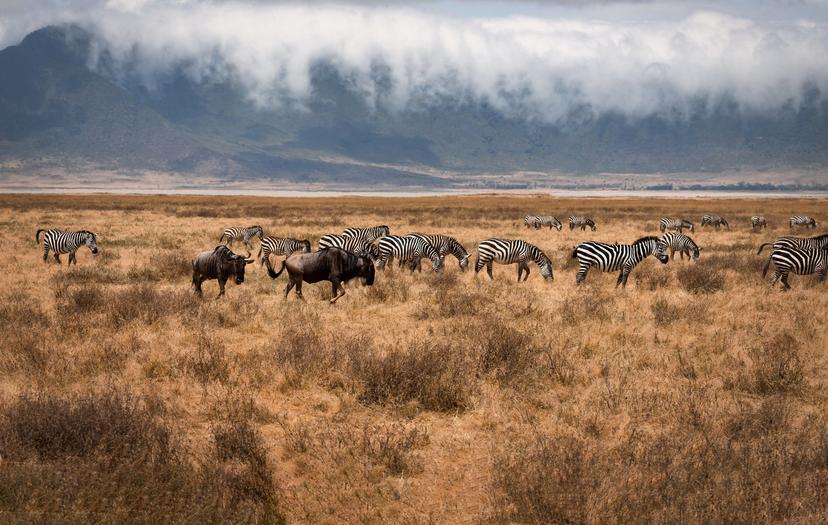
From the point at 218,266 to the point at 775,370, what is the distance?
36.6ft

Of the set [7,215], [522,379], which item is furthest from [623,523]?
[7,215]

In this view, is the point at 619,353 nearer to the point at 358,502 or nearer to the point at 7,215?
the point at 358,502

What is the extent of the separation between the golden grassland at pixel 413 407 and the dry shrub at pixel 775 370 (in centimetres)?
3

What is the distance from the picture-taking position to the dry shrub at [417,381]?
8844 mm

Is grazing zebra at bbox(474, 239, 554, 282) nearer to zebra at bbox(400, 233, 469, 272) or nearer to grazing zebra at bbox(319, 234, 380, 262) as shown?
zebra at bbox(400, 233, 469, 272)

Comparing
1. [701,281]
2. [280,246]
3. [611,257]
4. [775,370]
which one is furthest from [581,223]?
[775,370]

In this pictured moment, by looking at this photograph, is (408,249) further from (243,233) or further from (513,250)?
(243,233)

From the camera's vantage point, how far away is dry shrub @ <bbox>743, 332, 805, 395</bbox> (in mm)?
9258

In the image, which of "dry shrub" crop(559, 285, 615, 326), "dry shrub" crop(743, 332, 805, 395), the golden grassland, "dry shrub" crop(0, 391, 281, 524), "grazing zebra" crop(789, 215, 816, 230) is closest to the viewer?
"dry shrub" crop(0, 391, 281, 524)

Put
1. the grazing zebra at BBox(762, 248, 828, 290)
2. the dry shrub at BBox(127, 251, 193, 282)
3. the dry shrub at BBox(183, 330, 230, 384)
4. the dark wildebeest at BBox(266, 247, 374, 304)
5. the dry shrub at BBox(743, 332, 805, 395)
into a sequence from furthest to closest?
the dry shrub at BBox(127, 251, 193, 282)
the grazing zebra at BBox(762, 248, 828, 290)
the dark wildebeest at BBox(266, 247, 374, 304)
the dry shrub at BBox(183, 330, 230, 384)
the dry shrub at BBox(743, 332, 805, 395)

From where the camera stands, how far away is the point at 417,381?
916 centimetres

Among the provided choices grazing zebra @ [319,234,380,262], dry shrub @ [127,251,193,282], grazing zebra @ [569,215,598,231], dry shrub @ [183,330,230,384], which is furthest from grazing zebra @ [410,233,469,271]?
grazing zebra @ [569,215,598,231]

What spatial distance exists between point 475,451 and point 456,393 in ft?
5.03

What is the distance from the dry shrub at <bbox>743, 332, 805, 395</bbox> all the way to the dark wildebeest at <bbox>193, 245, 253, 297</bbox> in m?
10.5
